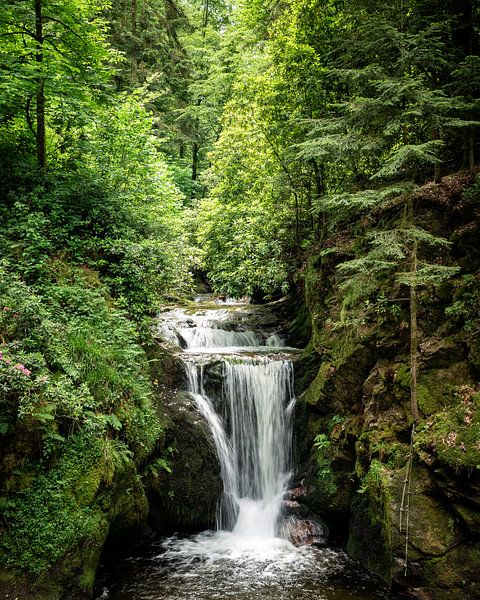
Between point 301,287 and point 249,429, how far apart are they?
502 cm

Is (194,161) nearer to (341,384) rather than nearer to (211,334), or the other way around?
(211,334)

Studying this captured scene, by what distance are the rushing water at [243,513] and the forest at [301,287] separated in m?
0.48

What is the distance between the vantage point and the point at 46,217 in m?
8.95

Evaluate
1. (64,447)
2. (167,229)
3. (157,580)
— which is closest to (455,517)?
(157,580)

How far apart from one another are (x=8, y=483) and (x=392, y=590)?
535 cm

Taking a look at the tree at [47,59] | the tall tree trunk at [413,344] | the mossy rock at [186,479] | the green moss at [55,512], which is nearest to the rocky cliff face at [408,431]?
the tall tree trunk at [413,344]

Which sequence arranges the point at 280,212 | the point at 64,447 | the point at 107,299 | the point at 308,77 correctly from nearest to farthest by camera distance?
the point at 64,447 → the point at 107,299 → the point at 308,77 → the point at 280,212

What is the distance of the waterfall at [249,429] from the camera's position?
28.2 feet

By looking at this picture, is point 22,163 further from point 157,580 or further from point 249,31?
point 249,31

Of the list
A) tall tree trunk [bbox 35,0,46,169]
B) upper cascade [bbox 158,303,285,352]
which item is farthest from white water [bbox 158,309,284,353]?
tall tree trunk [bbox 35,0,46,169]

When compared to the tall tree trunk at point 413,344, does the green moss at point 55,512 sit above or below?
below

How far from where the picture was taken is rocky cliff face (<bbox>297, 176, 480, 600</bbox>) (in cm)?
597

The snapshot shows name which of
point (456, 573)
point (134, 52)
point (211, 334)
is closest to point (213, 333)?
point (211, 334)

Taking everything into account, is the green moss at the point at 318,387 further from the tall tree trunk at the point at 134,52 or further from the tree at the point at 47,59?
the tall tree trunk at the point at 134,52
